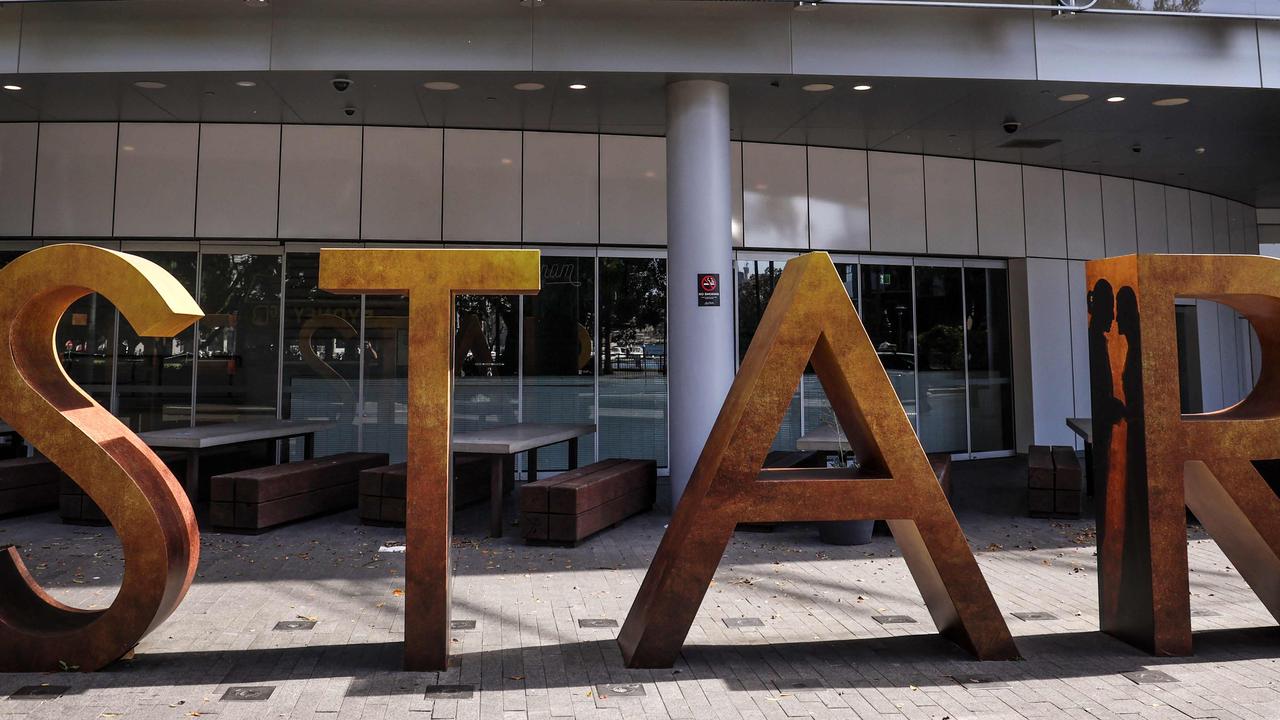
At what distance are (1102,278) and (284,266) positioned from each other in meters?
10.1

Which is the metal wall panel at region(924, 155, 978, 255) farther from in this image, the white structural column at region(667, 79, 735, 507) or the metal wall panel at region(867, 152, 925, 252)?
the white structural column at region(667, 79, 735, 507)

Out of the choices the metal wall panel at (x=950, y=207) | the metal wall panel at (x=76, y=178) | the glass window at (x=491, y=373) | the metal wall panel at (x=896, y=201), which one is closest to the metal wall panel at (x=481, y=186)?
the glass window at (x=491, y=373)

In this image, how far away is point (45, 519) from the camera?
8.95 meters

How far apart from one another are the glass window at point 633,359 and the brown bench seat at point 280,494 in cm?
364

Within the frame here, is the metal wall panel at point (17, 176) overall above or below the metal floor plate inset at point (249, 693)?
above

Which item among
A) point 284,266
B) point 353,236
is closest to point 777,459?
point 353,236

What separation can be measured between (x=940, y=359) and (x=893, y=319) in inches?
41.4

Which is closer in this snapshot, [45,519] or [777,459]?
[45,519]

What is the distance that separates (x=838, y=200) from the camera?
12.8 metres

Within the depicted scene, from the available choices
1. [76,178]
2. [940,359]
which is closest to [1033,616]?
[940,359]

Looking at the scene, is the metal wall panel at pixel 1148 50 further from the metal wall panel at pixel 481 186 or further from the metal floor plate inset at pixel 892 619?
the metal wall panel at pixel 481 186

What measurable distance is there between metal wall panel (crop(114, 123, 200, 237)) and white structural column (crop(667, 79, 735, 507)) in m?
6.82

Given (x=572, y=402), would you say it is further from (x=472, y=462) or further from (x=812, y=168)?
(x=812, y=168)

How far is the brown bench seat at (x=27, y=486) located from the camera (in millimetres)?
9000
